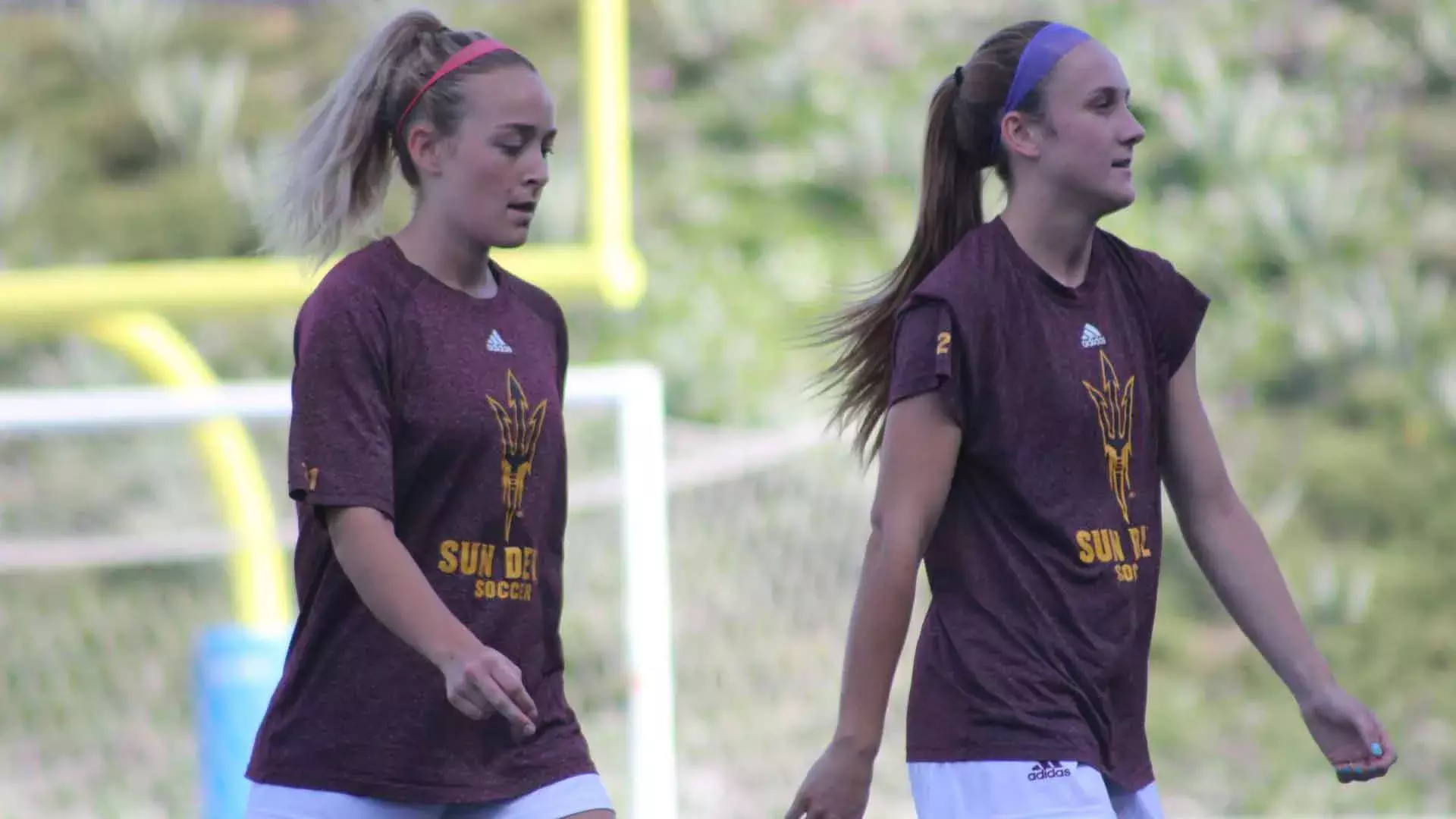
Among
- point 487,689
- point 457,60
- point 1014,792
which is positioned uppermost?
point 457,60

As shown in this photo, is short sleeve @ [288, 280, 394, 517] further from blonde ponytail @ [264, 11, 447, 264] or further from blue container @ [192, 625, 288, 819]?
blue container @ [192, 625, 288, 819]

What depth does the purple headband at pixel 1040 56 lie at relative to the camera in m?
2.94

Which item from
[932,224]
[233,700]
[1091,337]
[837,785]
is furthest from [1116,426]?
[233,700]

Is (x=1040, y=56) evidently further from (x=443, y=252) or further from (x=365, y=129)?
(x=365, y=129)

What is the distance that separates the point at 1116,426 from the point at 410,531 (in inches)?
38.3

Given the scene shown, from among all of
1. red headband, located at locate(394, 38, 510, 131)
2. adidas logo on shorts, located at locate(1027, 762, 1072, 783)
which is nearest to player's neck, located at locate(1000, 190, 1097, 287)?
adidas logo on shorts, located at locate(1027, 762, 1072, 783)

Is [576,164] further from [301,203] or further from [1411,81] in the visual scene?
[301,203]

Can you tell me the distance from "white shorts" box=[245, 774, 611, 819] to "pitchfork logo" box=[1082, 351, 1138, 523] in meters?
0.83

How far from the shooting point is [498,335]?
2961mm

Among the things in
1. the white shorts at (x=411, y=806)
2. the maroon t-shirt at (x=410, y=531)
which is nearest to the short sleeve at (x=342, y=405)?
the maroon t-shirt at (x=410, y=531)

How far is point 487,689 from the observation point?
2.52 meters

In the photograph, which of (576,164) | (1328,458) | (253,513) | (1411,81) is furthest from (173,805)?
(1411,81)

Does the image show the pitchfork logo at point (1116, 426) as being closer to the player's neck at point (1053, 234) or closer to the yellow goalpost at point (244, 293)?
the player's neck at point (1053, 234)

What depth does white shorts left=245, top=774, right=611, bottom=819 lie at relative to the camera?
2.77m
